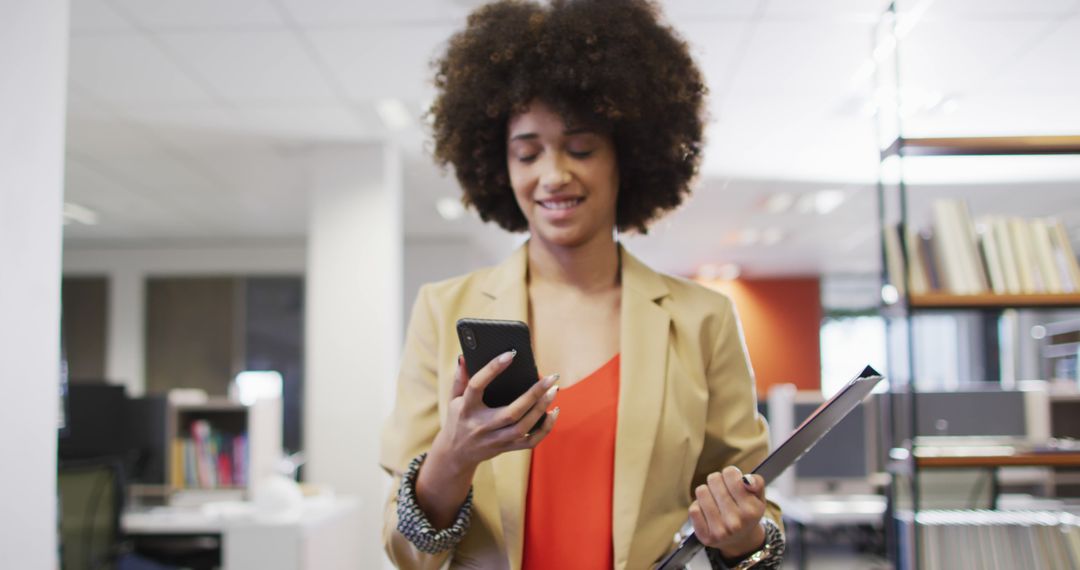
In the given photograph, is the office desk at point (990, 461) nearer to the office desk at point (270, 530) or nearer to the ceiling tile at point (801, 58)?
the ceiling tile at point (801, 58)

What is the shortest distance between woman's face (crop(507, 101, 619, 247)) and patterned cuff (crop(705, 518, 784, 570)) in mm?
419

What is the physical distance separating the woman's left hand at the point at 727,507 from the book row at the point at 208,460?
4185 millimetres

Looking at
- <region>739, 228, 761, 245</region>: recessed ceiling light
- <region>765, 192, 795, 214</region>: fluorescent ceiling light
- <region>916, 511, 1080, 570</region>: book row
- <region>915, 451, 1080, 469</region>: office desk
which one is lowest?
<region>916, 511, 1080, 570</region>: book row

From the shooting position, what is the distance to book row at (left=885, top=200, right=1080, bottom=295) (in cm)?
247

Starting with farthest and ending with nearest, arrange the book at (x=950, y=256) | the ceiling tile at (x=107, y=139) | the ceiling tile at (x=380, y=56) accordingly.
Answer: the ceiling tile at (x=107, y=139), the ceiling tile at (x=380, y=56), the book at (x=950, y=256)

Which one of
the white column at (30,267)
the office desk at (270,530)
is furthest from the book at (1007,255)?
the office desk at (270,530)

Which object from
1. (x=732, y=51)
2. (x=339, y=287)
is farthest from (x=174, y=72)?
(x=732, y=51)

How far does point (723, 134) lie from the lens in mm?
5281

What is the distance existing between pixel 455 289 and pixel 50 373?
105 centimetres

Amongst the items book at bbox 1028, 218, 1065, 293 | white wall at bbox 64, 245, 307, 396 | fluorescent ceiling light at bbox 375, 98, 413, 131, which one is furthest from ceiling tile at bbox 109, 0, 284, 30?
white wall at bbox 64, 245, 307, 396

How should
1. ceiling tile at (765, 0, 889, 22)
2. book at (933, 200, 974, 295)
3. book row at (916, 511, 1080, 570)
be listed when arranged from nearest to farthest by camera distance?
book row at (916, 511, 1080, 570), book at (933, 200, 974, 295), ceiling tile at (765, 0, 889, 22)

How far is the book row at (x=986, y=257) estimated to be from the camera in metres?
2.47

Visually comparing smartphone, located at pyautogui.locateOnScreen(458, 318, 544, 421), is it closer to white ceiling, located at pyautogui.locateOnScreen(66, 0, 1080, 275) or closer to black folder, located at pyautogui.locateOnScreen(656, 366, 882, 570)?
black folder, located at pyautogui.locateOnScreen(656, 366, 882, 570)

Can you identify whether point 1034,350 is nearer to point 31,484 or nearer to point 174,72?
point 174,72
